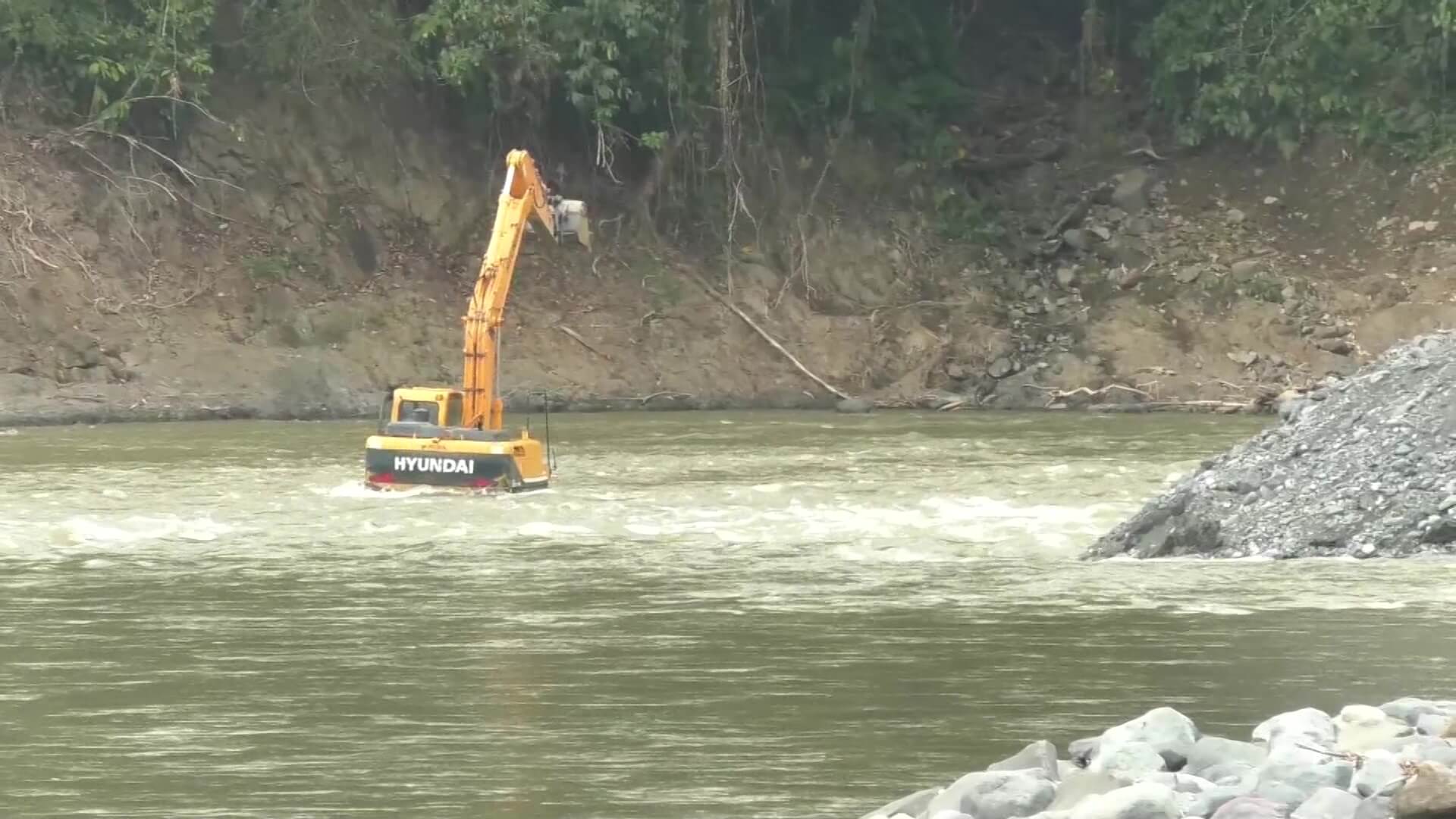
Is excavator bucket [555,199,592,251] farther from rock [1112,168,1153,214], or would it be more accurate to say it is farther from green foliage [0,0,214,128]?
rock [1112,168,1153,214]

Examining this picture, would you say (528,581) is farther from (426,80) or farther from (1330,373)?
(426,80)

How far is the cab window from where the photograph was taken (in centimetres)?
2103

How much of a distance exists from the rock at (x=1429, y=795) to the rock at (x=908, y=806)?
1589 mm

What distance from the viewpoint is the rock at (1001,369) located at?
33000 mm

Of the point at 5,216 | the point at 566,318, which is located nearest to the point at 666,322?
the point at 566,318

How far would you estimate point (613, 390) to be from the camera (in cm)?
3259

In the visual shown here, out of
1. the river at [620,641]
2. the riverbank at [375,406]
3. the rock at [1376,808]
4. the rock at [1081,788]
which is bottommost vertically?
the river at [620,641]

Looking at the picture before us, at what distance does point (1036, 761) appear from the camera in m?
8.09

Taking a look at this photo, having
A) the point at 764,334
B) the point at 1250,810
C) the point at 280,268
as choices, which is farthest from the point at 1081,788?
→ the point at 280,268

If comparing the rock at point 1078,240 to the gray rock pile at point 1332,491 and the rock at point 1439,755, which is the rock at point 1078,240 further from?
the rock at point 1439,755

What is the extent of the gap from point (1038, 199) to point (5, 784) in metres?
29.6

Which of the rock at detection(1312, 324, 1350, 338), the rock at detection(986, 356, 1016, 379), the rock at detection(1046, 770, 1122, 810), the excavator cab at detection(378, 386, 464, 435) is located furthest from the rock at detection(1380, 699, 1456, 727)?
the rock at detection(1312, 324, 1350, 338)

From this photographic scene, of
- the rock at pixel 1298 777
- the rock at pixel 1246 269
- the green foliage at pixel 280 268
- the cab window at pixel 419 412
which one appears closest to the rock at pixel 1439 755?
the rock at pixel 1298 777

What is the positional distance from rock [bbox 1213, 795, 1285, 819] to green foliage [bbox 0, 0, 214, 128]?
27.3 meters
